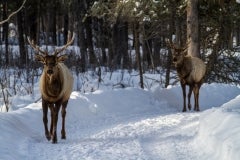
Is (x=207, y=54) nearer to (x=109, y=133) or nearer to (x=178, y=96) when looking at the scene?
(x=178, y=96)

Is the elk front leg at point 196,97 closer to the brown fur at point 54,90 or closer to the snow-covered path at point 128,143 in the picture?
the snow-covered path at point 128,143

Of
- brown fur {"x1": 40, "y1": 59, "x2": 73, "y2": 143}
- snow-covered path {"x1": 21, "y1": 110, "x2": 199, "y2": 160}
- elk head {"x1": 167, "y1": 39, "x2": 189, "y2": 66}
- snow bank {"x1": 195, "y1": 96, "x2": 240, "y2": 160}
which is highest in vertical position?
elk head {"x1": 167, "y1": 39, "x2": 189, "y2": 66}

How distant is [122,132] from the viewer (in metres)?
9.54

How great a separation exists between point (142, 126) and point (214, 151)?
3.25 metres

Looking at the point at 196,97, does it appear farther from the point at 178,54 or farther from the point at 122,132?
the point at 122,132

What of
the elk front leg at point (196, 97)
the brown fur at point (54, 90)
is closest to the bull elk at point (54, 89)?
the brown fur at point (54, 90)

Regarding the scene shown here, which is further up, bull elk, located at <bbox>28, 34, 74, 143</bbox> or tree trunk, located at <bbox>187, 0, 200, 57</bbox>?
tree trunk, located at <bbox>187, 0, 200, 57</bbox>

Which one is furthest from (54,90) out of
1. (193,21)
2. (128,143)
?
(193,21)

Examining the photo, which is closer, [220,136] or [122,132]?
[220,136]

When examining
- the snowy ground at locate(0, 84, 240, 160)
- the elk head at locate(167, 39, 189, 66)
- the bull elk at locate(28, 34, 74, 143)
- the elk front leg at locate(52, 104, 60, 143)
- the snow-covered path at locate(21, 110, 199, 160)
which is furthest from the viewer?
the elk head at locate(167, 39, 189, 66)

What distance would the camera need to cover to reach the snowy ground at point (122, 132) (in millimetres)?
7305

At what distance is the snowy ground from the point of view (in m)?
7.30

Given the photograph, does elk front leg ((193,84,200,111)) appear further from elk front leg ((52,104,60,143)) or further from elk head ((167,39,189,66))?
elk front leg ((52,104,60,143))

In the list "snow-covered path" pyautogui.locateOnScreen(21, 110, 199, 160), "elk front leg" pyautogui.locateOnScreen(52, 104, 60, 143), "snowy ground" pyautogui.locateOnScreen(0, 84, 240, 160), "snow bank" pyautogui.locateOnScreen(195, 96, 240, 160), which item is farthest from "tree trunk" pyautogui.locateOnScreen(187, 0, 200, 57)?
"elk front leg" pyautogui.locateOnScreen(52, 104, 60, 143)
